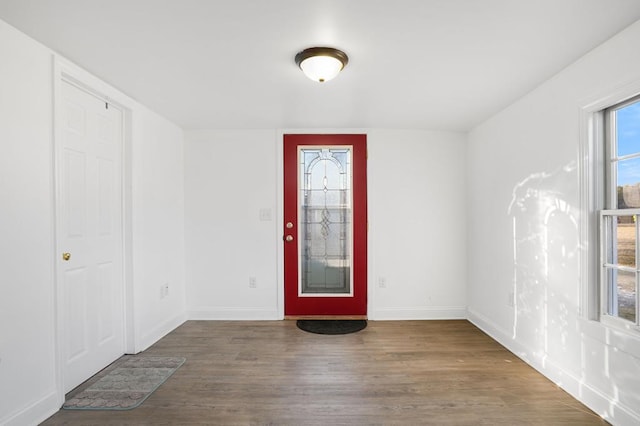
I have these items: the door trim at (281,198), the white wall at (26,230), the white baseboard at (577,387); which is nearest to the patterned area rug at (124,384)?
the white wall at (26,230)

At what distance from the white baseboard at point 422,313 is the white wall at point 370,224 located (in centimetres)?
1

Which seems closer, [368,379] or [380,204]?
[368,379]

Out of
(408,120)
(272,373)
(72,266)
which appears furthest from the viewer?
(408,120)

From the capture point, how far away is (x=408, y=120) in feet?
11.5

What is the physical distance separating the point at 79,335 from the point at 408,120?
11.2 ft

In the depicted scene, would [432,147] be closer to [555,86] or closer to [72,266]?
[555,86]

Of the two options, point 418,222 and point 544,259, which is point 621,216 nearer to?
point 544,259

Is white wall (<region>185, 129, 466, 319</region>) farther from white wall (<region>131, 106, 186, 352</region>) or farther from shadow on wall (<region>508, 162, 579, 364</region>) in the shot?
shadow on wall (<region>508, 162, 579, 364</region>)

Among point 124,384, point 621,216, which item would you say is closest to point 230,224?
point 124,384

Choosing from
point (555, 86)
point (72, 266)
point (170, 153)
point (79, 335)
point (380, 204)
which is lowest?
point (79, 335)

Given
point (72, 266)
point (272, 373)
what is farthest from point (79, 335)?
point (272, 373)

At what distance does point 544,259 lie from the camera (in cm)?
255

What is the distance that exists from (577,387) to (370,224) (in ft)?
7.33

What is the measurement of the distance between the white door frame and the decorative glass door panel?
1746 millimetres
